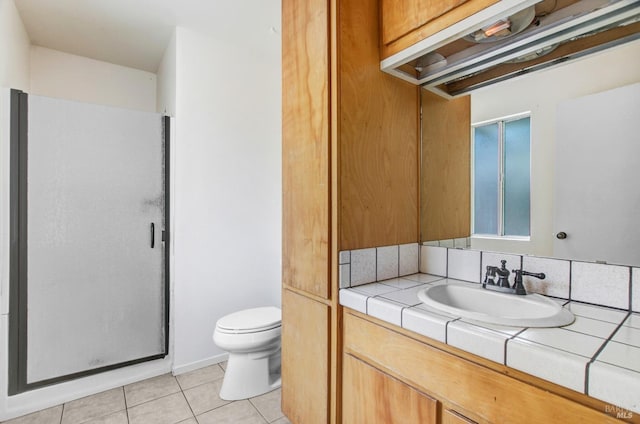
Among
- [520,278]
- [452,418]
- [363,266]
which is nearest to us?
[452,418]

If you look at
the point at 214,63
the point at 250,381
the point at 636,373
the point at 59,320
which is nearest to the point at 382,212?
the point at 636,373

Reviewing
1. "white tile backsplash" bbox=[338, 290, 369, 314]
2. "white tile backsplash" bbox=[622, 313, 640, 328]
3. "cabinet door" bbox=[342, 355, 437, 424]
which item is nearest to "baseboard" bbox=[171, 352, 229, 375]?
"cabinet door" bbox=[342, 355, 437, 424]

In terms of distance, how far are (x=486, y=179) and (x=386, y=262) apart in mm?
592

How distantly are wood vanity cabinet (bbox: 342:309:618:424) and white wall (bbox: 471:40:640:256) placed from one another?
0.61 m

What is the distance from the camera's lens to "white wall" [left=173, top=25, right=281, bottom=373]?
86.5 inches

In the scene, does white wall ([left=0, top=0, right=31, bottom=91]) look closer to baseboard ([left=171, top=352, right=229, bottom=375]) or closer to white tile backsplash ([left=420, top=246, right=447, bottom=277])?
baseboard ([left=171, top=352, right=229, bottom=375])

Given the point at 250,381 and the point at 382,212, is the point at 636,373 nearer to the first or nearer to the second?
the point at 382,212

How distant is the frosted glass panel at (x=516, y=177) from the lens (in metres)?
1.25

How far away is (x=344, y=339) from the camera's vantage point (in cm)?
123

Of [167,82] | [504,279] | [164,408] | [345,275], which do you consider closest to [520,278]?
[504,279]

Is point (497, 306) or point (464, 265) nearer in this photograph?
point (497, 306)

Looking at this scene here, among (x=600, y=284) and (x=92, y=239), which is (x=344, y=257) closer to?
(x=600, y=284)

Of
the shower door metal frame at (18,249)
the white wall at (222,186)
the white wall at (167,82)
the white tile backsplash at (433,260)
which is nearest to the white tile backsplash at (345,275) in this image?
the white tile backsplash at (433,260)

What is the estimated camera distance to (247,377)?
6.23 feet
